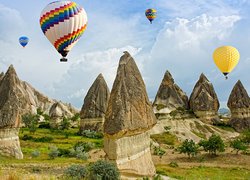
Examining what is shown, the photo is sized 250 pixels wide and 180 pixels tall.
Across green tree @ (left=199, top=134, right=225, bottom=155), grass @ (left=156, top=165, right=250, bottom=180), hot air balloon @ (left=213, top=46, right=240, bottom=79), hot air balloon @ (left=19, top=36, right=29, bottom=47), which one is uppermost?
hot air balloon @ (left=19, top=36, right=29, bottom=47)

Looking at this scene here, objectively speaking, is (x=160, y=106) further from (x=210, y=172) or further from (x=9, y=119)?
(x=9, y=119)

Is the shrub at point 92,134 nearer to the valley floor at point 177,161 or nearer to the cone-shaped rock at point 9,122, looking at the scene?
the valley floor at point 177,161

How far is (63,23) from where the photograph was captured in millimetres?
22828

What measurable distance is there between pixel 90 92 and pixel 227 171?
22.2m

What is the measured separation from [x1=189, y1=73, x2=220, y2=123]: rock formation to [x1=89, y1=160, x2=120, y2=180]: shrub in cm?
4075

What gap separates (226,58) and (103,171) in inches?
917

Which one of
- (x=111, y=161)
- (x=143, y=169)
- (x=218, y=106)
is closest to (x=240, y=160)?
(x=143, y=169)

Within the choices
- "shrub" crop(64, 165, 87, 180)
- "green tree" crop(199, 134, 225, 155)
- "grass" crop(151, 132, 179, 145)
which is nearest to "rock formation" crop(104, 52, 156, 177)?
"shrub" crop(64, 165, 87, 180)

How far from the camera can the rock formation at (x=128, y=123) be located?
56.6 feet

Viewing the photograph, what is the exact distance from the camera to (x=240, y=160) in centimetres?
3203

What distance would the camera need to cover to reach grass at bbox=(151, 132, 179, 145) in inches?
1690

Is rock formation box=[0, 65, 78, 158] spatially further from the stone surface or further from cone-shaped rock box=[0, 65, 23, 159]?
the stone surface

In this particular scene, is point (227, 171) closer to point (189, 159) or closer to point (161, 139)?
point (189, 159)

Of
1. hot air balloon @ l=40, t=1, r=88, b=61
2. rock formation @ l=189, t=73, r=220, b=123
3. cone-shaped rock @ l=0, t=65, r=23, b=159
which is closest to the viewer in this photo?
hot air balloon @ l=40, t=1, r=88, b=61
